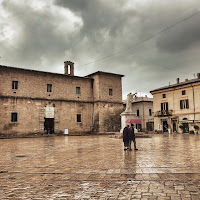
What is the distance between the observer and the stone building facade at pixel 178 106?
102ft

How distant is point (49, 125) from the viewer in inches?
1215

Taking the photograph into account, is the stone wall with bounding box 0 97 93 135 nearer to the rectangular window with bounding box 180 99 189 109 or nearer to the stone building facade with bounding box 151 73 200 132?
the stone building facade with bounding box 151 73 200 132

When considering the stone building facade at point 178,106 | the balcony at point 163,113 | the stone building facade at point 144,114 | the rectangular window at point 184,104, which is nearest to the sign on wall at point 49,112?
the stone building facade at point 178,106

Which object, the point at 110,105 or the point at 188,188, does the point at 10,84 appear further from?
the point at 188,188

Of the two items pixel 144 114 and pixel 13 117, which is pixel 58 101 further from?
pixel 144 114

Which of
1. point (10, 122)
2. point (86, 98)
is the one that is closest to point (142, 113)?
point (86, 98)

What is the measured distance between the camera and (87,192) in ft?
14.1

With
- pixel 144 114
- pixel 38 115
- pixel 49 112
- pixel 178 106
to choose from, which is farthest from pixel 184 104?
pixel 38 115

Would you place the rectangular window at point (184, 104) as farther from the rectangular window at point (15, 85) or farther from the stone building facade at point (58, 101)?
the rectangular window at point (15, 85)

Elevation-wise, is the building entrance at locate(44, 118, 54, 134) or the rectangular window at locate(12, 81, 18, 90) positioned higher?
the rectangular window at locate(12, 81, 18, 90)

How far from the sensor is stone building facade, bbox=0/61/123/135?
27.8 meters

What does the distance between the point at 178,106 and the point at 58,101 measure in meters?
18.9

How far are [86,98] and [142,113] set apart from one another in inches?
708

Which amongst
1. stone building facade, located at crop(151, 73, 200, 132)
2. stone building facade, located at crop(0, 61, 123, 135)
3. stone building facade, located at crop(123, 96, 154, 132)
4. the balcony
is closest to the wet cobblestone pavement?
stone building facade, located at crop(0, 61, 123, 135)
